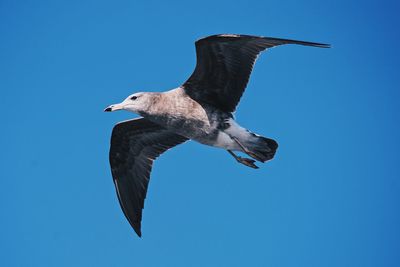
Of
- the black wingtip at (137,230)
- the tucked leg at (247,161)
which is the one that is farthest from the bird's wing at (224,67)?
the black wingtip at (137,230)

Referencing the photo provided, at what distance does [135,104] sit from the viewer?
787 cm

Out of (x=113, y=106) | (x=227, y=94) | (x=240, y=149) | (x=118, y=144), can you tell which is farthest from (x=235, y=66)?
(x=118, y=144)

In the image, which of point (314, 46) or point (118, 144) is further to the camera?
point (118, 144)

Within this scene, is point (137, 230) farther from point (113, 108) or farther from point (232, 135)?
point (232, 135)

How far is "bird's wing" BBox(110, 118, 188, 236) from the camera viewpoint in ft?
30.3

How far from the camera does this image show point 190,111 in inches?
313

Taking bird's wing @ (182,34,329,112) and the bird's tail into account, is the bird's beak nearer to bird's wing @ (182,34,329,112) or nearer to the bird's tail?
bird's wing @ (182,34,329,112)

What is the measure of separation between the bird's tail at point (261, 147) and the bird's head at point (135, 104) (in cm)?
155

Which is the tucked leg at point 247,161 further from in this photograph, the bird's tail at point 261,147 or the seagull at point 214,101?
the bird's tail at point 261,147

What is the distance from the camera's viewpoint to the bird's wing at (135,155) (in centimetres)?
924

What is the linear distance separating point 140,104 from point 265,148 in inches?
73.6

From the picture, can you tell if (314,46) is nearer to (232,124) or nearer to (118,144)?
(232,124)

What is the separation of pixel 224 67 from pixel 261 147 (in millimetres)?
1256

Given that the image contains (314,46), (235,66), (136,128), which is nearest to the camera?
(314,46)
